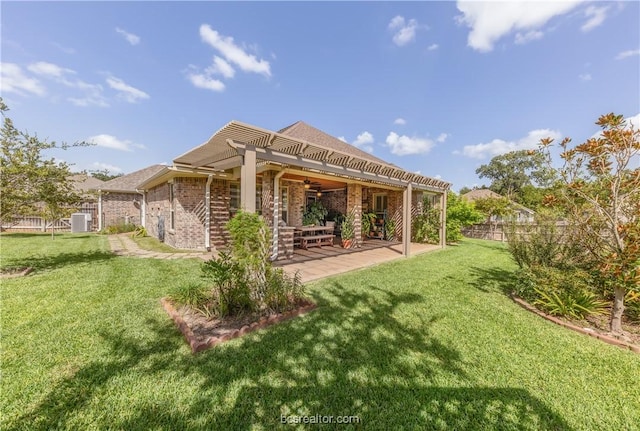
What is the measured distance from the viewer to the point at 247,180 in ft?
13.5

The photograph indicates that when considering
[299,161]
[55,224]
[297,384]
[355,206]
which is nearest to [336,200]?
[355,206]

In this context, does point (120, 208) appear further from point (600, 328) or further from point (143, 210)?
point (600, 328)

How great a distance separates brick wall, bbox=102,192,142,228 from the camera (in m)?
15.6

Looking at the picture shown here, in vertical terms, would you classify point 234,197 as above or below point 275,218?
above

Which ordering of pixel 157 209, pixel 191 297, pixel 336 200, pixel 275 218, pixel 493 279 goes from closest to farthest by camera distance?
1. pixel 191 297
2. pixel 493 279
3. pixel 275 218
4. pixel 336 200
5. pixel 157 209

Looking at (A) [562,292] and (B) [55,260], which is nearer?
(A) [562,292]

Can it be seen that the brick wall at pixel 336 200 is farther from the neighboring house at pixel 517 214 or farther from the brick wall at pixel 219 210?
the neighboring house at pixel 517 214

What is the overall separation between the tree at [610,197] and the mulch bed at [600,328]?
0.18 m

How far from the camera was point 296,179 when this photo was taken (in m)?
9.28

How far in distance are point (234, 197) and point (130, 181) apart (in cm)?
1286

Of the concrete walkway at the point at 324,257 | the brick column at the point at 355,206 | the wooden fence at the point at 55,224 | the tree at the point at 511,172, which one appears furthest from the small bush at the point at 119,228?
the tree at the point at 511,172

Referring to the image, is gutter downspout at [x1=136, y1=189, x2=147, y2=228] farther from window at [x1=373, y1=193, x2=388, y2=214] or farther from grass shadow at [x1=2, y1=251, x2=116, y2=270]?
window at [x1=373, y1=193, x2=388, y2=214]

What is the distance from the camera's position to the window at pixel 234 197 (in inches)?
366

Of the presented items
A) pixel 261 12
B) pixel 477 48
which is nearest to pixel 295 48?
pixel 261 12
